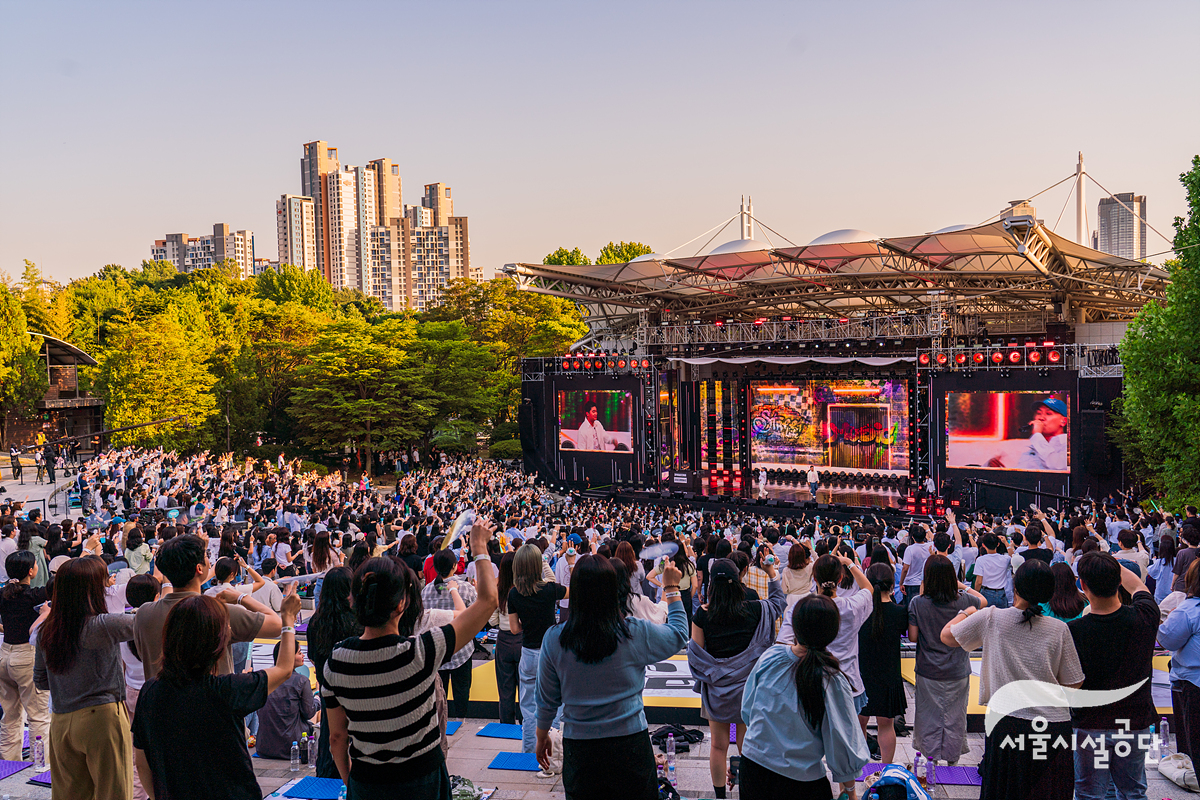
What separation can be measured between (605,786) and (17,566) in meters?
3.52

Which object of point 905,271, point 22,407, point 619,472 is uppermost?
point 905,271

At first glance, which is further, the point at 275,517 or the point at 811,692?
the point at 275,517

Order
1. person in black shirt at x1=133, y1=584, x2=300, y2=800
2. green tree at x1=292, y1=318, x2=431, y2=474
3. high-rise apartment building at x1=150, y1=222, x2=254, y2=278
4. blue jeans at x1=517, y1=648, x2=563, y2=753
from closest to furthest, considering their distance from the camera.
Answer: person in black shirt at x1=133, y1=584, x2=300, y2=800, blue jeans at x1=517, y1=648, x2=563, y2=753, green tree at x1=292, y1=318, x2=431, y2=474, high-rise apartment building at x1=150, y1=222, x2=254, y2=278

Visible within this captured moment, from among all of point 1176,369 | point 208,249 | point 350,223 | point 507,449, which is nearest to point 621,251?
point 507,449

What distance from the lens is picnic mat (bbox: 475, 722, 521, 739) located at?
15.8 ft

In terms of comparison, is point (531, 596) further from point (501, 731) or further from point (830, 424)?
point (830, 424)

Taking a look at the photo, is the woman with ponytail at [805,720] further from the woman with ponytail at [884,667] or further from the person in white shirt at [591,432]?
the person in white shirt at [591,432]

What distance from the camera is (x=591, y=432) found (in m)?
25.0

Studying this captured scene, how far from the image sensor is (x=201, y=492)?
52.6 ft

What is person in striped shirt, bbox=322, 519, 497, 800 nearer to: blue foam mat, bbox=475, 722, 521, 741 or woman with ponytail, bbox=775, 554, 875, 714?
woman with ponytail, bbox=775, 554, 875, 714

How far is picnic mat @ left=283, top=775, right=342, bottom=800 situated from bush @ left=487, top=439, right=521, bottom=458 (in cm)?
2645

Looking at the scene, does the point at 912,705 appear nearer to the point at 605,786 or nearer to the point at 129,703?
the point at 605,786

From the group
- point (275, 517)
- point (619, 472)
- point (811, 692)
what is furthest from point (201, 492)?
point (811, 692)

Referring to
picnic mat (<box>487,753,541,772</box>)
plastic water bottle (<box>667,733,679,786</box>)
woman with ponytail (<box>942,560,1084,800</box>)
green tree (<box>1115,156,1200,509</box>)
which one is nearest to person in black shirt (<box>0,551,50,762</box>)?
picnic mat (<box>487,753,541,772</box>)
